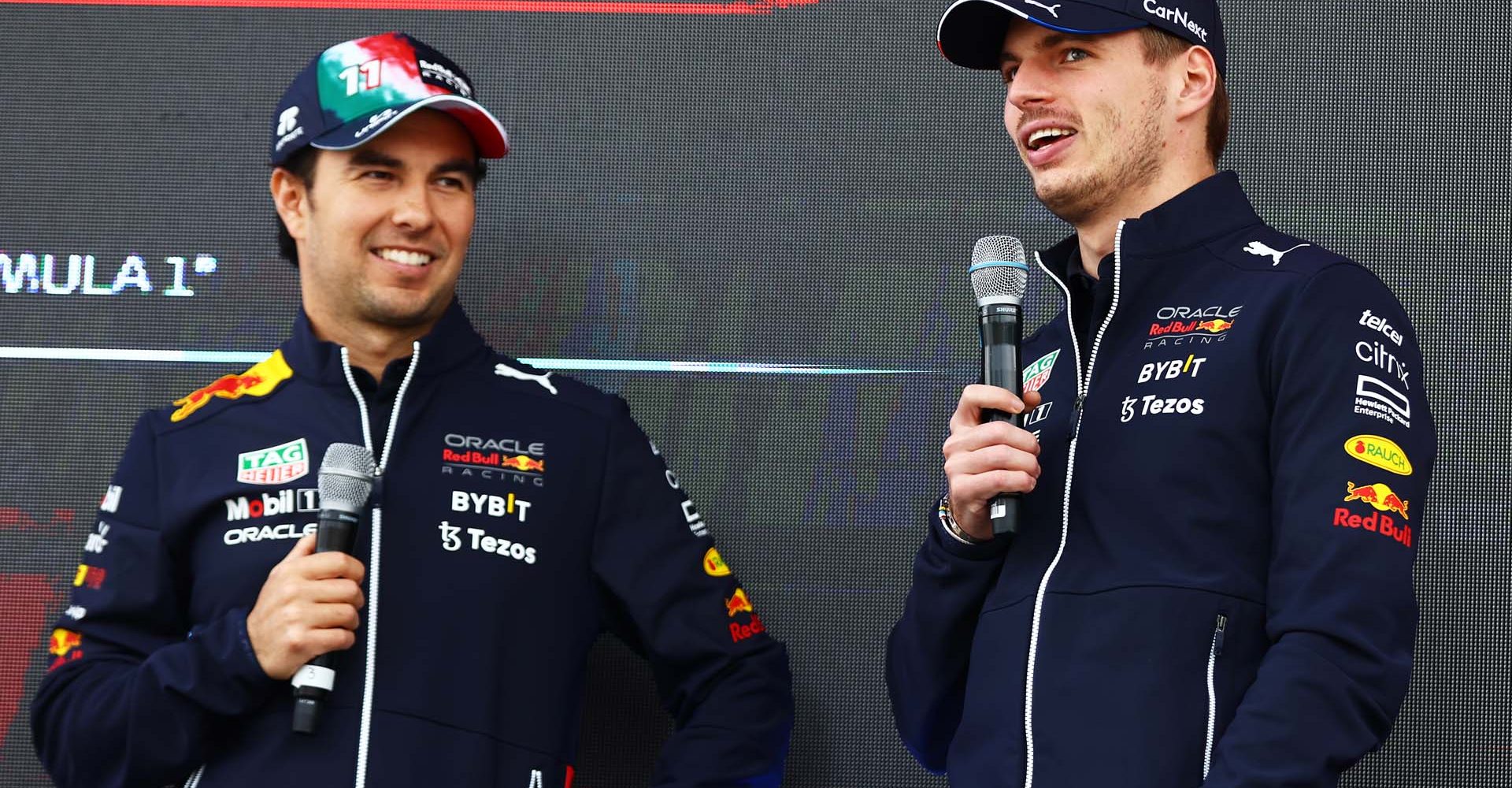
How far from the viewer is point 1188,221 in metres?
1.68

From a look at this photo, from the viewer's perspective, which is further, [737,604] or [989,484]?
[737,604]

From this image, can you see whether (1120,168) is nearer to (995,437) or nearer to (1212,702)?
(995,437)

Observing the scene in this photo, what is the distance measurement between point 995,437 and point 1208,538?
0.71 feet

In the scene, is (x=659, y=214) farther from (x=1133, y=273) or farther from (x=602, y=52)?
(x=1133, y=273)

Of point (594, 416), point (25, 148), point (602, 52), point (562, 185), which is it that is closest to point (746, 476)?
point (594, 416)

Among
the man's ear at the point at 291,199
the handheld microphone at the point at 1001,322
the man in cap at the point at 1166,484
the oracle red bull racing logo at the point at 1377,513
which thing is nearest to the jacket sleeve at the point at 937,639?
the man in cap at the point at 1166,484

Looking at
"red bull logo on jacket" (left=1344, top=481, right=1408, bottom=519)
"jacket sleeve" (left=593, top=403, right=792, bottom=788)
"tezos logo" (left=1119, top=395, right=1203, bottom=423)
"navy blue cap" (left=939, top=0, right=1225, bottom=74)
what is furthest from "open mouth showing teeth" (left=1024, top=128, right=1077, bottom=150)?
"jacket sleeve" (left=593, top=403, right=792, bottom=788)

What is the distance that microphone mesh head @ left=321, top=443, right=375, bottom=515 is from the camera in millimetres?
1749

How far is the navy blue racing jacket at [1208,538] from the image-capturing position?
4.42ft

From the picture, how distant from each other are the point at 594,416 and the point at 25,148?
114 cm

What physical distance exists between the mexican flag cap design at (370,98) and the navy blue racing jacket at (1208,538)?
835 millimetres

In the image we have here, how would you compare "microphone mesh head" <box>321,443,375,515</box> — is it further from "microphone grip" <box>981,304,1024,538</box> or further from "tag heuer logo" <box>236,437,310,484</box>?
"microphone grip" <box>981,304,1024,538</box>

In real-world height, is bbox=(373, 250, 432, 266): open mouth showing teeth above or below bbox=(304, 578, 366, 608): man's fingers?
above

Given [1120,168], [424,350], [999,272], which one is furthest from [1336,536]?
[424,350]
